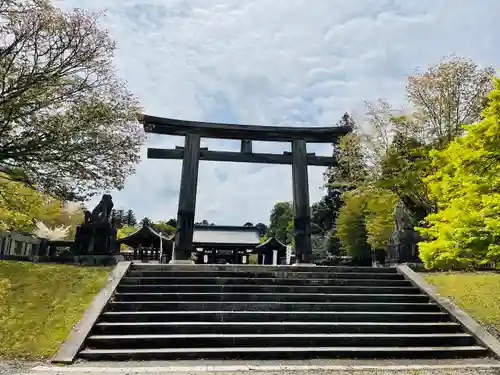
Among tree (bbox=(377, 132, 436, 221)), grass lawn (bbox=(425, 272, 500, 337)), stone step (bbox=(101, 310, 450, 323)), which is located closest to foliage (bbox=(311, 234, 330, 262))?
tree (bbox=(377, 132, 436, 221))

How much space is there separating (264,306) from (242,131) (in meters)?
8.38

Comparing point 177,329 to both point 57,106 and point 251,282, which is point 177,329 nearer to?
point 251,282

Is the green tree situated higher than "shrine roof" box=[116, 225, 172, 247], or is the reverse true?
the green tree

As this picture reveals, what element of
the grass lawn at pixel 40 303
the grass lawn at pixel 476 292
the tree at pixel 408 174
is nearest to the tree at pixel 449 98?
the tree at pixel 408 174

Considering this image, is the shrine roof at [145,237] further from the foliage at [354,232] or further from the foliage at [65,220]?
the foliage at [354,232]

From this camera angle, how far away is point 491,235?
6.64 metres

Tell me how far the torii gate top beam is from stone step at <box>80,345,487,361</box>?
9.74 meters

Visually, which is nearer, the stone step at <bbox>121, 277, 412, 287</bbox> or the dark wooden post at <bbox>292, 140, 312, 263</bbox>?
the stone step at <bbox>121, 277, 412, 287</bbox>

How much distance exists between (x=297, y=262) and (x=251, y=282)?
4.96 meters

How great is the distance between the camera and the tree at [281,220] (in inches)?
2537

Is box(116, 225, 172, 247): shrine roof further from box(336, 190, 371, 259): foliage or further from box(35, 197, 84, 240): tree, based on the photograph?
box(336, 190, 371, 259): foliage

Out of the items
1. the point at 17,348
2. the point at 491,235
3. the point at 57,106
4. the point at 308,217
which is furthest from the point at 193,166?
the point at 491,235

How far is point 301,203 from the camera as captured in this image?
15.7 meters

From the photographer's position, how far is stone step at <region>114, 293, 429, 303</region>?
953cm
